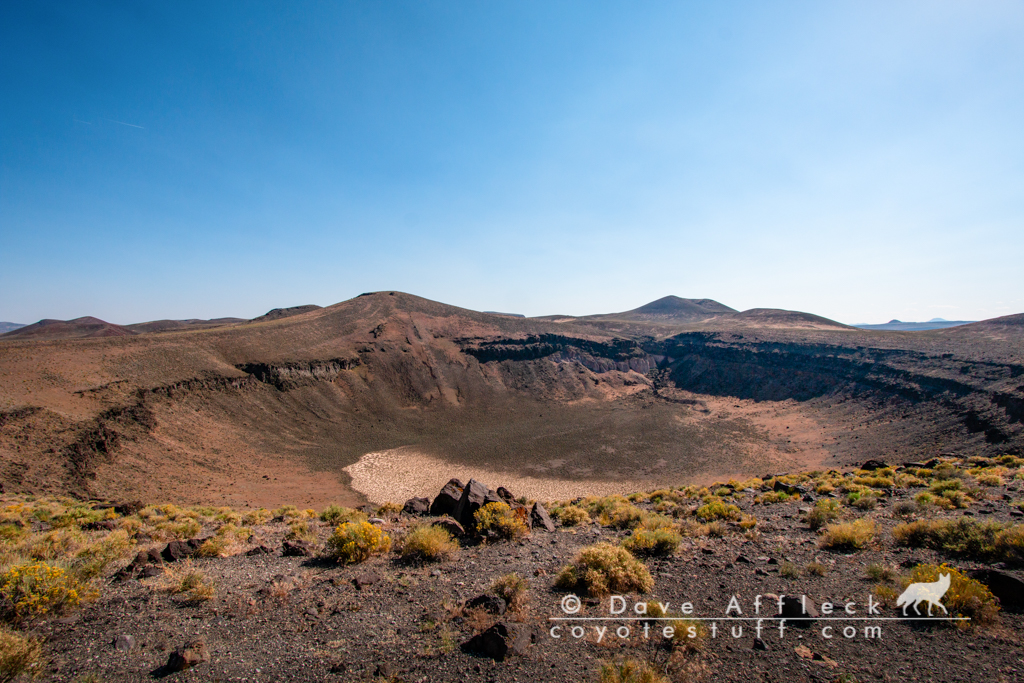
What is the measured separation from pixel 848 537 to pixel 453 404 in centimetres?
4191

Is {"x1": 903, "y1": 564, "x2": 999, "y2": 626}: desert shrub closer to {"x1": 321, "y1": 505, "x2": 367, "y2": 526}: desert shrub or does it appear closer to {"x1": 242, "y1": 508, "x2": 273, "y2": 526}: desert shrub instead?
{"x1": 321, "y1": 505, "x2": 367, "y2": 526}: desert shrub

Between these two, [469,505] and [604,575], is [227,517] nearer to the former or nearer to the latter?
[469,505]

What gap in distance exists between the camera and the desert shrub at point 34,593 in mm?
5625

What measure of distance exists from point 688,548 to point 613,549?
2575 millimetres

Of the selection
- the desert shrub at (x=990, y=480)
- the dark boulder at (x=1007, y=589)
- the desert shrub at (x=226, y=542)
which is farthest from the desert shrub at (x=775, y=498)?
the desert shrub at (x=226, y=542)

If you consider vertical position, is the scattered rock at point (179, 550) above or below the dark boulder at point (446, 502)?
above

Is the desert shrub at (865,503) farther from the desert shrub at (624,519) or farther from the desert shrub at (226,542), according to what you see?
the desert shrub at (226,542)

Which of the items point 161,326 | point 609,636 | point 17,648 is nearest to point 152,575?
point 17,648

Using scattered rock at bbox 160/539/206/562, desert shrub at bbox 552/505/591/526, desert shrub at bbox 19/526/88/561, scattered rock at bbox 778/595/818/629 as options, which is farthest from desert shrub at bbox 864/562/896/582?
desert shrub at bbox 19/526/88/561

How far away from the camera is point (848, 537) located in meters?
8.52

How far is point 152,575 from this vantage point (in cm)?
759

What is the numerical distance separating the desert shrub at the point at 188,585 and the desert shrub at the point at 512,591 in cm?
478

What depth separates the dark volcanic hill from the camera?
970 inches

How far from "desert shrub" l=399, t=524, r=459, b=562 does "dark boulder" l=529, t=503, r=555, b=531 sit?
326 cm
